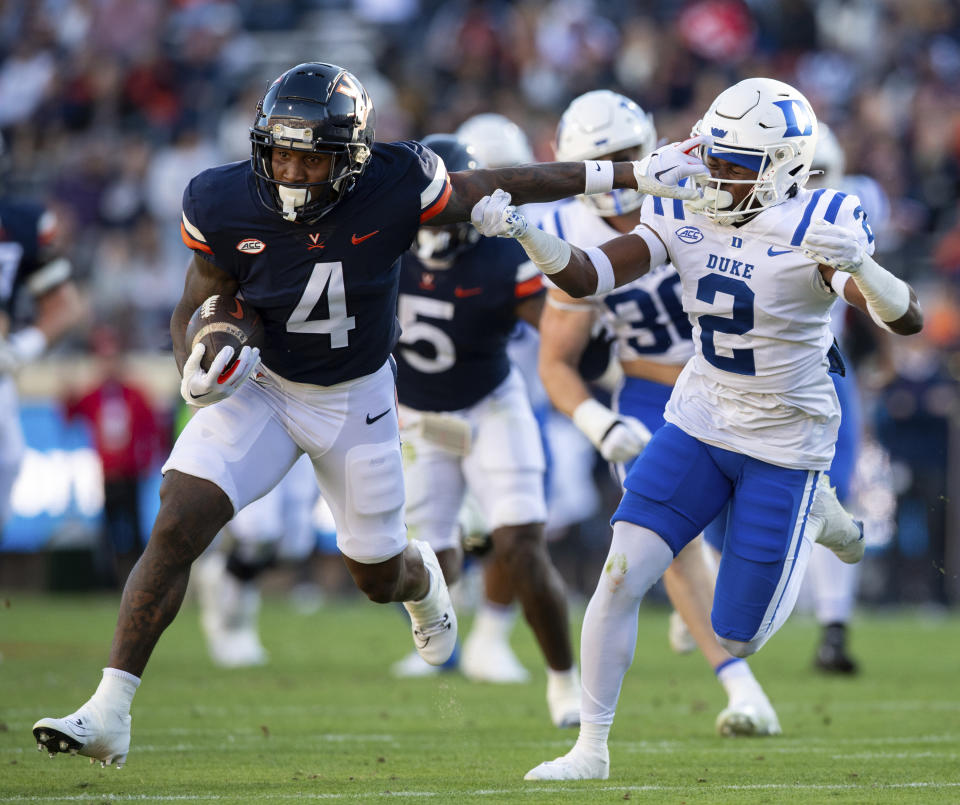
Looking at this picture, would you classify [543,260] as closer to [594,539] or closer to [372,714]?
[372,714]

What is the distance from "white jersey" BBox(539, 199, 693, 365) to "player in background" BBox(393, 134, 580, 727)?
0.33m

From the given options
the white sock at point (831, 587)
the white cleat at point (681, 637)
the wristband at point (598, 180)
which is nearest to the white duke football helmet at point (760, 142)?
the wristband at point (598, 180)

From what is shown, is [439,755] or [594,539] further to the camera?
[594,539]

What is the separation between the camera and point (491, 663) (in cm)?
740

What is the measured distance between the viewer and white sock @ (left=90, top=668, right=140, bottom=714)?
13.5ft

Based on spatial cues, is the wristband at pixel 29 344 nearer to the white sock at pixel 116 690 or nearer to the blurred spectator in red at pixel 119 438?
the white sock at pixel 116 690

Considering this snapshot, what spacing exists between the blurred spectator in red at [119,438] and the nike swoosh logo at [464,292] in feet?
20.1

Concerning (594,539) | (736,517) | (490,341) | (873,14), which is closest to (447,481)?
(490,341)

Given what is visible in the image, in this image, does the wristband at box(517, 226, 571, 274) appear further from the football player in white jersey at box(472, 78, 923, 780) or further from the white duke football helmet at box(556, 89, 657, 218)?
the white duke football helmet at box(556, 89, 657, 218)

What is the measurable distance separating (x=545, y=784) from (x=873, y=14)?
11189 millimetres

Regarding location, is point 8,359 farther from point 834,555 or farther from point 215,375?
point 834,555

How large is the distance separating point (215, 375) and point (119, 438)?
306 inches

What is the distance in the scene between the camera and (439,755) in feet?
16.4

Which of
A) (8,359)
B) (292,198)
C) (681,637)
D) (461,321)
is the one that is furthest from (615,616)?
(8,359)
